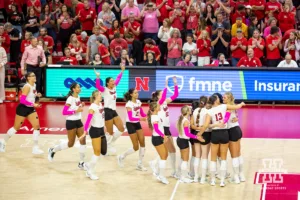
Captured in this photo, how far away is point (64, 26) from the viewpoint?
28484mm

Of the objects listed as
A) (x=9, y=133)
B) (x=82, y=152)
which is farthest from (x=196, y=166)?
(x=9, y=133)

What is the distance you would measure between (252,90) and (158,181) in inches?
390

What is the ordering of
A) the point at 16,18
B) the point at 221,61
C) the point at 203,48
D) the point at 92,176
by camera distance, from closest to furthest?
the point at 92,176 < the point at 221,61 < the point at 203,48 < the point at 16,18

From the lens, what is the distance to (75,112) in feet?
57.6

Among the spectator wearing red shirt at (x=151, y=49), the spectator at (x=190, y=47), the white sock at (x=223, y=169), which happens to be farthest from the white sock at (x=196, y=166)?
the spectator at (x=190, y=47)

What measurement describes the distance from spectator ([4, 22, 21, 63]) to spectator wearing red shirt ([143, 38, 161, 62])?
5242 millimetres

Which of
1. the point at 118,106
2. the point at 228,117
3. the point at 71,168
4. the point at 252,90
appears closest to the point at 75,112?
the point at 71,168

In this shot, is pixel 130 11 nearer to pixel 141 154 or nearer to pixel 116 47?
pixel 116 47

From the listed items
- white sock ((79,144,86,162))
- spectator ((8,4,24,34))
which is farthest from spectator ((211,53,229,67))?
white sock ((79,144,86,162))

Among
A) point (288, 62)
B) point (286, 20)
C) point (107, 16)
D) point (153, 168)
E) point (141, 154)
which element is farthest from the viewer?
point (107, 16)

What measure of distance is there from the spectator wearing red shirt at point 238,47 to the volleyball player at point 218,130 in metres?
10.5

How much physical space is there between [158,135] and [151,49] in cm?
1065

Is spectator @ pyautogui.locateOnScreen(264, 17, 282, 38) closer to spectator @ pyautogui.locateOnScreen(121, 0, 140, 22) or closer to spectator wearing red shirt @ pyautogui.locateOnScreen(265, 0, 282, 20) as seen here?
spectator wearing red shirt @ pyautogui.locateOnScreen(265, 0, 282, 20)

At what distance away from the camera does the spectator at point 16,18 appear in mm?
28969
